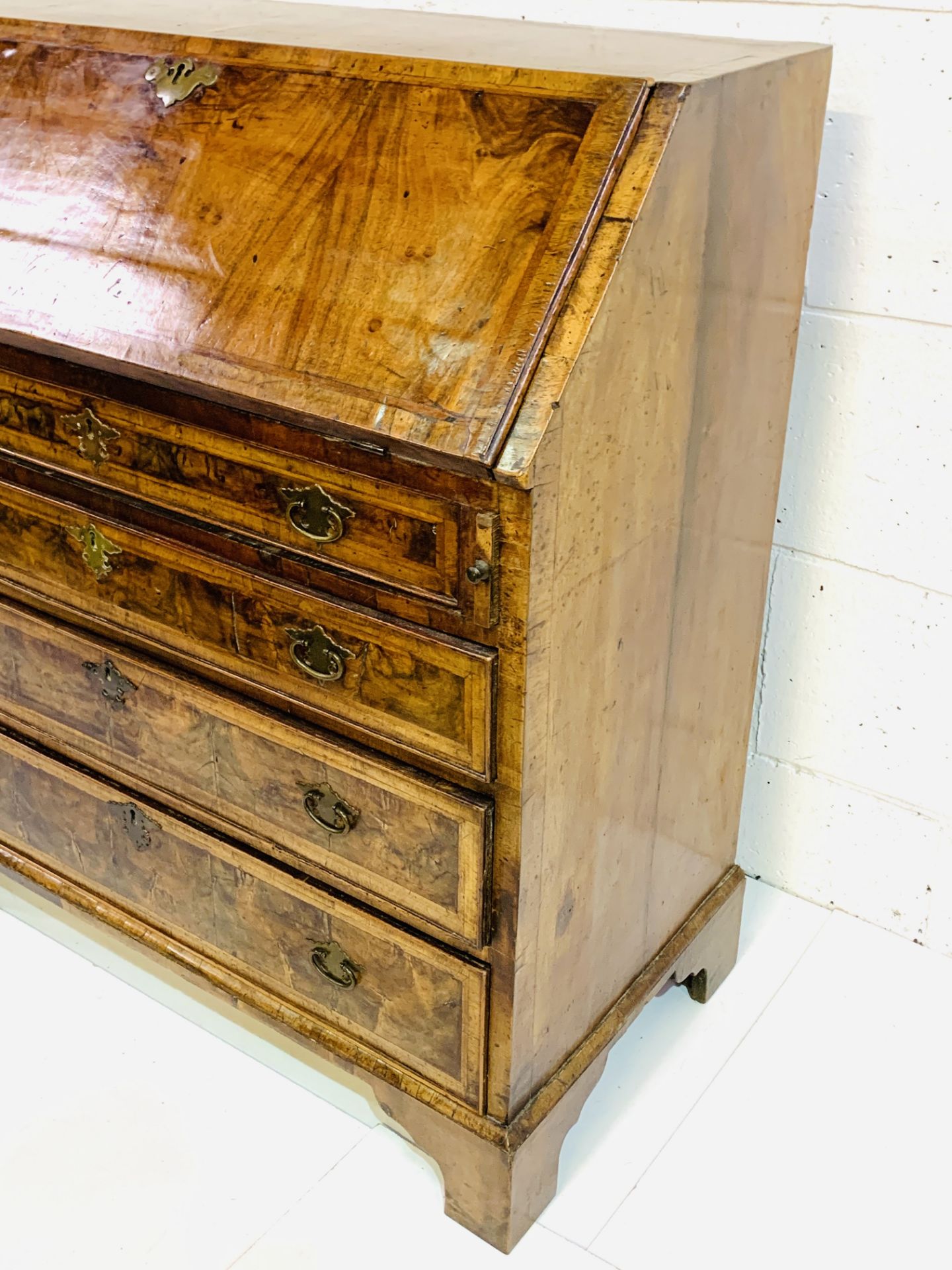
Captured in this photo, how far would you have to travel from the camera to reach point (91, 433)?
149 centimetres

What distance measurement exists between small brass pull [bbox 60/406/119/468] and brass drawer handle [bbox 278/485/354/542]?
0.88 feet

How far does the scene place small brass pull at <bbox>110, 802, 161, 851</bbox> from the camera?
1.74m

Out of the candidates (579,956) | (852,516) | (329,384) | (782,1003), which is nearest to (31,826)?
(579,956)

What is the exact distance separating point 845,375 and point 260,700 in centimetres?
98

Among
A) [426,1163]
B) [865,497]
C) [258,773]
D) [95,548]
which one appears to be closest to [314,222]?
[95,548]

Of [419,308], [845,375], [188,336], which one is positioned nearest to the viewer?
[419,308]

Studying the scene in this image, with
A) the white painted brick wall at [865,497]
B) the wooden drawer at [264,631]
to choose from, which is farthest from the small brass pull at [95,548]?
the white painted brick wall at [865,497]

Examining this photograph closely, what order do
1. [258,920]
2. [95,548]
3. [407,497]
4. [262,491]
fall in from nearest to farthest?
[407,497] → [262,491] → [95,548] → [258,920]

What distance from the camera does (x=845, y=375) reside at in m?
1.85

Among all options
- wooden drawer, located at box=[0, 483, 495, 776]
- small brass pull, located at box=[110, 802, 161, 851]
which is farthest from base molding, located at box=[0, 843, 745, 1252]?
wooden drawer, located at box=[0, 483, 495, 776]

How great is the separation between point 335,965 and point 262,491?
63cm

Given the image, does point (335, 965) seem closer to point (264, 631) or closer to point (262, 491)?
point (264, 631)

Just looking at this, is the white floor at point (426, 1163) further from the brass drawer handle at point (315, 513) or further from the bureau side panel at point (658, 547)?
the brass drawer handle at point (315, 513)

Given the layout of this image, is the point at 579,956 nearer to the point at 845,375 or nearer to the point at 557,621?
the point at 557,621
